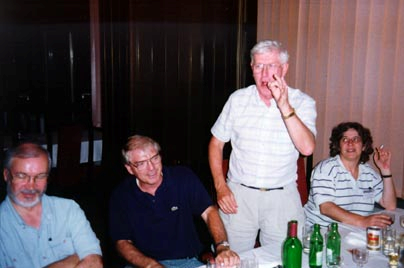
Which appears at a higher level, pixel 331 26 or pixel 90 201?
pixel 331 26

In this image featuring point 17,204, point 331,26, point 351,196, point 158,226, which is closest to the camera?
point 17,204

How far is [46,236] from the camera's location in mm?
1645

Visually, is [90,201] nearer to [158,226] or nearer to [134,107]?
[134,107]

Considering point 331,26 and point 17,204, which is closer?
point 17,204

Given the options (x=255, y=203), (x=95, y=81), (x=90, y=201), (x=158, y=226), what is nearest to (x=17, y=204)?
(x=158, y=226)

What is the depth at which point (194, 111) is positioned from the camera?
4.02 meters

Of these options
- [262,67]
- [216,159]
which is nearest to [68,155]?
[216,159]

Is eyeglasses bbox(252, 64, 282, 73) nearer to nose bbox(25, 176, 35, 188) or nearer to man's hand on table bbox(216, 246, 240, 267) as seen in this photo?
man's hand on table bbox(216, 246, 240, 267)

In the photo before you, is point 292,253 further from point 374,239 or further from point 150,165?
point 150,165

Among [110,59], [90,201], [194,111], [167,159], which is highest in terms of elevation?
[110,59]

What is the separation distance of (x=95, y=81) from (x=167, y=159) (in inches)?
99.6

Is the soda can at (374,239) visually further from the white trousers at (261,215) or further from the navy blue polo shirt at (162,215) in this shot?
the navy blue polo shirt at (162,215)

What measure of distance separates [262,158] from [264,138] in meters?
0.09

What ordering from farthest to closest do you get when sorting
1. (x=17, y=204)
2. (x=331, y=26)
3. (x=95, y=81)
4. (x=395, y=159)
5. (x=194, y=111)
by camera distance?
(x=95, y=81)
(x=194, y=111)
(x=331, y=26)
(x=395, y=159)
(x=17, y=204)
